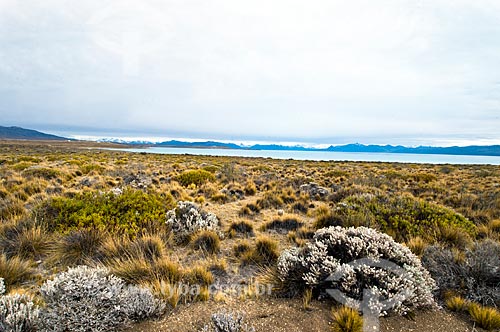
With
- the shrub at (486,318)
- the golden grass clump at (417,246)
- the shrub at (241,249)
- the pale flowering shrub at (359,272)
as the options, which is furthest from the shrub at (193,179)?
the shrub at (486,318)

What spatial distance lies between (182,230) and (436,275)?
16.5ft

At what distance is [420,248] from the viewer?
4977 millimetres

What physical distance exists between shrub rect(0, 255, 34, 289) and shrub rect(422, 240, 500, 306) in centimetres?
633

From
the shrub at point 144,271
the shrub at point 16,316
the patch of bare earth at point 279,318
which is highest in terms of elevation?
the shrub at point 16,316

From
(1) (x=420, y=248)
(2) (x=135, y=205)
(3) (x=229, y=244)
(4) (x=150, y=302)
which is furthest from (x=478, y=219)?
(2) (x=135, y=205)

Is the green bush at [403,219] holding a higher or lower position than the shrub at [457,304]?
higher

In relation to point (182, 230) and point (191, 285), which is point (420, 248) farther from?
point (182, 230)

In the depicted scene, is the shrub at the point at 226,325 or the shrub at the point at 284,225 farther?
the shrub at the point at 284,225

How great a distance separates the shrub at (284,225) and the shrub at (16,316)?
504 cm

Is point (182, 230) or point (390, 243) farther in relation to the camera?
point (182, 230)

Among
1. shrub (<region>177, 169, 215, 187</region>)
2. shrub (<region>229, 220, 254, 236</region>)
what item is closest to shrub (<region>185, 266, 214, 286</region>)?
shrub (<region>229, 220, 254, 236</region>)

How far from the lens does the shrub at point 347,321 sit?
109 inches

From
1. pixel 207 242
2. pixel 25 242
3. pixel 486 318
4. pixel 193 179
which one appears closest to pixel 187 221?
pixel 207 242

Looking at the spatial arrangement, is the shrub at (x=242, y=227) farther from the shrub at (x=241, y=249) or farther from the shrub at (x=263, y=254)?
the shrub at (x=263, y=254)
